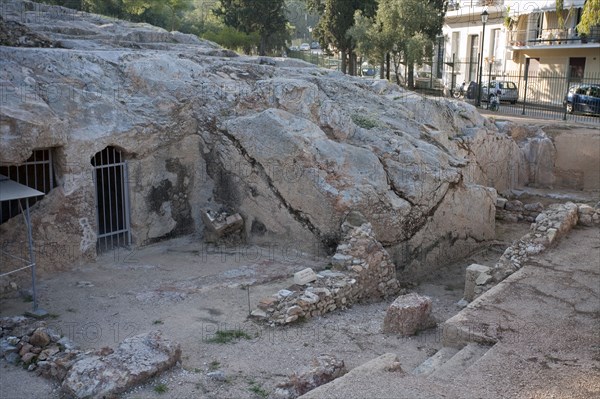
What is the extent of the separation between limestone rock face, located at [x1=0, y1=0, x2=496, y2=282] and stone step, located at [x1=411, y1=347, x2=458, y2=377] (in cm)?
363

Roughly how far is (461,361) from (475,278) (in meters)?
3.17

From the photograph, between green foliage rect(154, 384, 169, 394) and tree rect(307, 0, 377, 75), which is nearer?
green foliage rect(154, 384, 169, 394)

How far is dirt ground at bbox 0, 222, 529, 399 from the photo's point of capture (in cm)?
683

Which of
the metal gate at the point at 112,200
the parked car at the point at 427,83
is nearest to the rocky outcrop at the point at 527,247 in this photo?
the metal gate at the point at 112,200

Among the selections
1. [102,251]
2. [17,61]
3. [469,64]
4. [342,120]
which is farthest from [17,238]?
[469,64]

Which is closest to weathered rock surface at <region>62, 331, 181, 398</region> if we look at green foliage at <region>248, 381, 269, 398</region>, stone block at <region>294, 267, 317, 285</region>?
green foliage at <region>248, 381, 269, 398</region>

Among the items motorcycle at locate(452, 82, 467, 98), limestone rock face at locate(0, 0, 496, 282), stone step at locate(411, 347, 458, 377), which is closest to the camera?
stone step at locate(411, 347, 458, 377)

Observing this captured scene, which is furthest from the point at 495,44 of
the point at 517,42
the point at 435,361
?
the point at 435,361

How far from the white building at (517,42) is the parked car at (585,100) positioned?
4258 millimetres

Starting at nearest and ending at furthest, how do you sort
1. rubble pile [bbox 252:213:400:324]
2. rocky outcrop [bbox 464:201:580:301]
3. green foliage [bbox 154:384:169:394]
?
green foliage [bbox 154:384:169:394] → rubble pile [bbox 252:213:400:324] → rocky outcrop [bbox 464:201:580:301]

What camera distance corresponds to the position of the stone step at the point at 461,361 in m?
6.48

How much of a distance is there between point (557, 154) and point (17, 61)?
1511 centimetres

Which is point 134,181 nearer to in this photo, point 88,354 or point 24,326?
point 24,326

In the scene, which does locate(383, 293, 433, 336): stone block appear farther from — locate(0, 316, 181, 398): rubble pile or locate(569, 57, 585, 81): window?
locate(569, 57, 585, 81): window
